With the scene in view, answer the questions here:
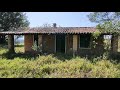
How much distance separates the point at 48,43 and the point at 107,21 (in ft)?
21.7

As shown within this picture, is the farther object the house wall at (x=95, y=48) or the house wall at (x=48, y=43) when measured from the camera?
the house wall at (x=48, y=43)

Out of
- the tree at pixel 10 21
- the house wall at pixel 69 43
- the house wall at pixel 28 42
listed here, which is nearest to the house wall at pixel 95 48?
the house wall at pixel 69 43

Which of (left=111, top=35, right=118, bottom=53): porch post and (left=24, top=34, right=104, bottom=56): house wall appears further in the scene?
(left=24, top=34, right=104, bottom=56): house wall

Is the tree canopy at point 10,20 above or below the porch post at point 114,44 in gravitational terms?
above

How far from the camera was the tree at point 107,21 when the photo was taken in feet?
46.9

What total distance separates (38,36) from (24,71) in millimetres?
9789

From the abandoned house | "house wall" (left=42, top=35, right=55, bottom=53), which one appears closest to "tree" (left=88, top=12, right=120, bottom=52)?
the abandoned house

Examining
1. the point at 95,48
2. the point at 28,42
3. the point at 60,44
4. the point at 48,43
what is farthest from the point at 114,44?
the point at 28,42

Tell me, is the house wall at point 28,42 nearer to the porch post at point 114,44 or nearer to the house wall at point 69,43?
the house wall at point 69,43

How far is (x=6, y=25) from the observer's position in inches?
1347

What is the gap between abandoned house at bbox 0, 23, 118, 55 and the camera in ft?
62.2

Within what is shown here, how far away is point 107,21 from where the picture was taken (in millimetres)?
14930

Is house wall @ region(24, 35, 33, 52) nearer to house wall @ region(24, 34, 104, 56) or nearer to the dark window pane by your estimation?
house wall @ region(24, 34, 104, 56)
